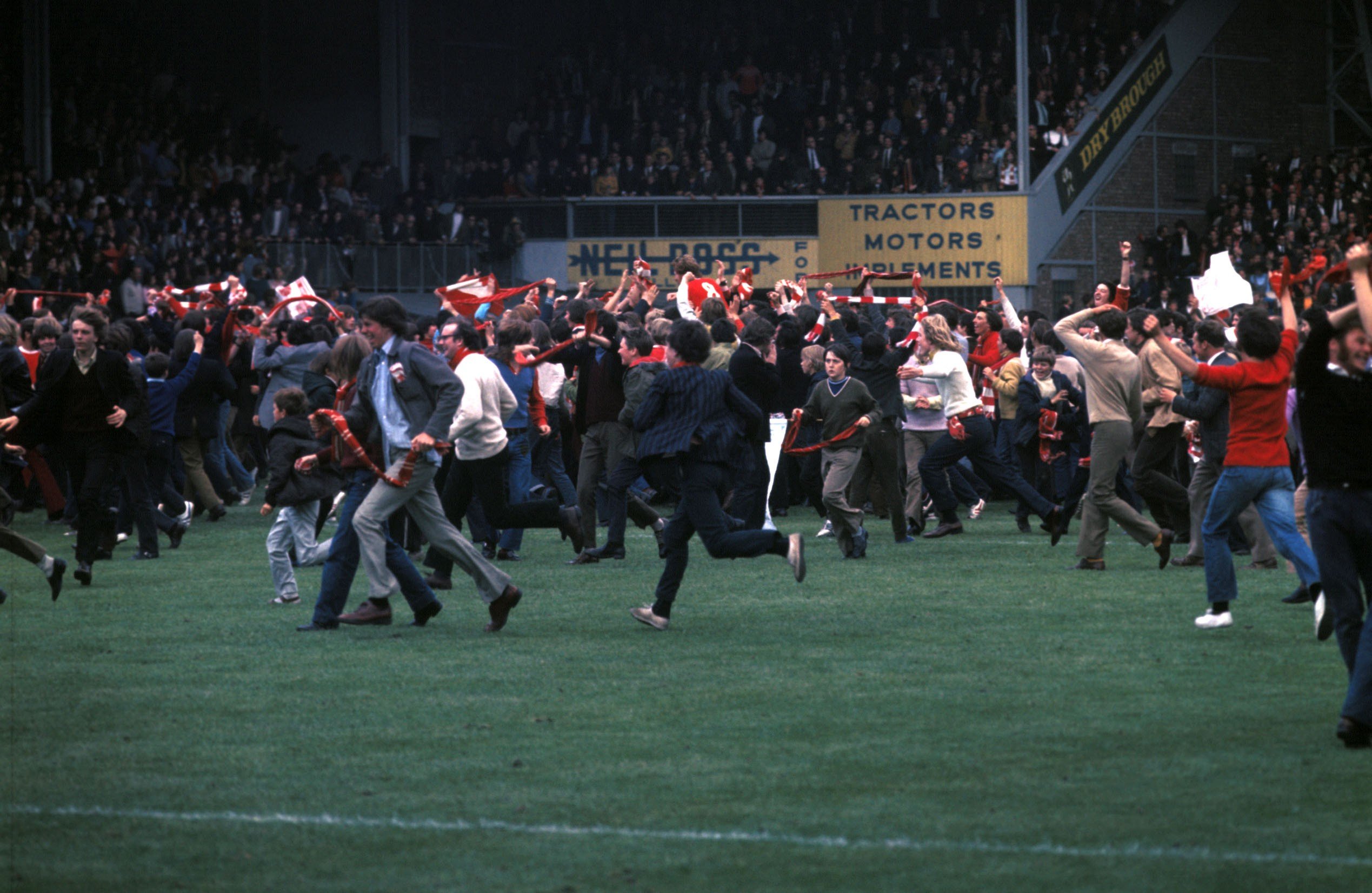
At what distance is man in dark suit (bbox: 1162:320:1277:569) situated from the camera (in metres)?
11.4

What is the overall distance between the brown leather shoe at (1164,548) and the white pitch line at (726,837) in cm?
682

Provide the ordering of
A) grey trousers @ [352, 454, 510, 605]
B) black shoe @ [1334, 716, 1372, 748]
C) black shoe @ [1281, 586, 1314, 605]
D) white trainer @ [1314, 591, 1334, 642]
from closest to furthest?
black shoe @ [1334, 716, 1372, 748] → white trainer @ [1314, 591, 1334, 642] → grey trousers @ [352, 454, 510, 605] → black shoe @ [1281, 586, 1314, 605]

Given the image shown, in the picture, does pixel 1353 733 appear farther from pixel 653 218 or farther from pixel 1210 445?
pixel 653 218

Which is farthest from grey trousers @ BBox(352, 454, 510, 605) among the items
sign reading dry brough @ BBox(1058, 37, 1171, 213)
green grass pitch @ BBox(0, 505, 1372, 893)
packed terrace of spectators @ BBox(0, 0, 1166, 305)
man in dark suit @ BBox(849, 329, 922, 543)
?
sign reading dry brough @ BBox(1058, 37, 1171, 213)

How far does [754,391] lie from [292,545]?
13.5 ft

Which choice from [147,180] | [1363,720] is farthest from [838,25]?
[1363,720]

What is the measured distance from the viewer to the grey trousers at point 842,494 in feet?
43.8

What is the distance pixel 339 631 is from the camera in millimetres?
9836

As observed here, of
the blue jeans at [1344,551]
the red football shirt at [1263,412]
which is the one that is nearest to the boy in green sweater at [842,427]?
the red football shirt at [1263,412]

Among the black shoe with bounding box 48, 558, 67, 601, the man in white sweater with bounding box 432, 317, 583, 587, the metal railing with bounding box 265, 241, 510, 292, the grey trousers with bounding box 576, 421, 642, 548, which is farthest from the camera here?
the metal railing with bounding box 265, 241, 510, 292

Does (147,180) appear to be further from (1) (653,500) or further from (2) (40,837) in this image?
(2) (40,837)

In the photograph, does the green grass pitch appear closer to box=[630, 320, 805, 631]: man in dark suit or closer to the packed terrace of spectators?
box=[630, 320, 805, 631]: man in dark suit

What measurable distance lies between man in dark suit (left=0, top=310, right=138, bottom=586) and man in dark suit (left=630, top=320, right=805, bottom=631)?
15.4 ft

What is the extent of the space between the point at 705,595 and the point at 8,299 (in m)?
11.9
